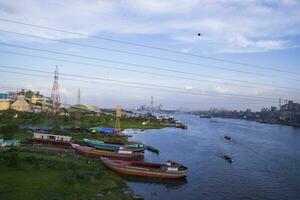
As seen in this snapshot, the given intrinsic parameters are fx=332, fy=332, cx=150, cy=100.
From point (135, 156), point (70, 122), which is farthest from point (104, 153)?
point (70, 122)

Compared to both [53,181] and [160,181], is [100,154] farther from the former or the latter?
[53,181]

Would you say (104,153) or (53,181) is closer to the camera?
(53,181)

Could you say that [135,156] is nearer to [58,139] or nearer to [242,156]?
[58,139]

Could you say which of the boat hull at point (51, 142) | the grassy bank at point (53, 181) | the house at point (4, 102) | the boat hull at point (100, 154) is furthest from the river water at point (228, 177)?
the house at point (4, 102)

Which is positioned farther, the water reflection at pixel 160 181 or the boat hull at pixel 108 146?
the boat hull at pixel 108 146

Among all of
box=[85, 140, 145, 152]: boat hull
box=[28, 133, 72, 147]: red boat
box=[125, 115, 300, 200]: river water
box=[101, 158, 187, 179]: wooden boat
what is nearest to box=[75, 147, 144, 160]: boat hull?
box=[85, 140, 145, 152]: boat hull

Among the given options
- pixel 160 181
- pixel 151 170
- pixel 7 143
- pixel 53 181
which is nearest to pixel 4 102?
pixel 7 143

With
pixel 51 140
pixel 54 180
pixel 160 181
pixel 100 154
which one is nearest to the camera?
pixel 54 180

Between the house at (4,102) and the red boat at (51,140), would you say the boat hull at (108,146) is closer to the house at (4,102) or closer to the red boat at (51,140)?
the red boat at (51,140)
